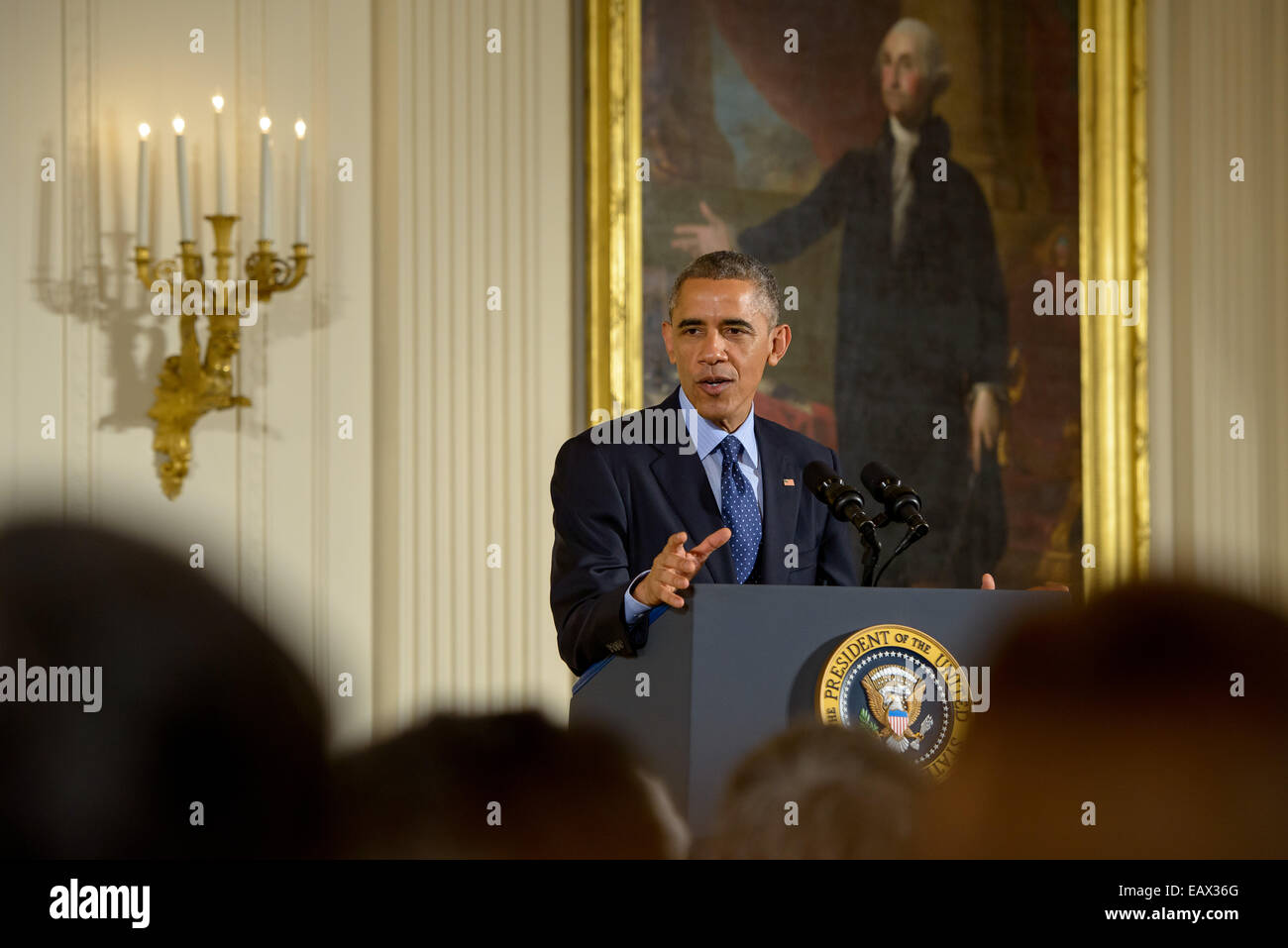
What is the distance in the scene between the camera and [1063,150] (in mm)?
6188

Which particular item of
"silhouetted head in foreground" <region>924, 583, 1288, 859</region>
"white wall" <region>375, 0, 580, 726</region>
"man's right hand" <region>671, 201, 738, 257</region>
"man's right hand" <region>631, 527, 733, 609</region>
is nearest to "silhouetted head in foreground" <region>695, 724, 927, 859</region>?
"silhouetted head in foreground" <region>924, 583, 1288, 859</region>

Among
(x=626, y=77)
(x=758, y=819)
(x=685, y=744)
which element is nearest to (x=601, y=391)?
(x=626, y=77)

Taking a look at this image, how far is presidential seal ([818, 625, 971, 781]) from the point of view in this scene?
3.81 ft

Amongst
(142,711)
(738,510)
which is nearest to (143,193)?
(738,510)

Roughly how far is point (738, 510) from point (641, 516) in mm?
192

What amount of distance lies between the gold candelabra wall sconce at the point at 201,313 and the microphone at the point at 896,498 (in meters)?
3.02

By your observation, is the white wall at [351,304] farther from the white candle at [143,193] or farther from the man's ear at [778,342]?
the man's ear at [778,342]

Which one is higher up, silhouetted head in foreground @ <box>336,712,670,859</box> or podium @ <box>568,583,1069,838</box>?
silhouetted head in foreground @ <box>336,712,670,859</box>

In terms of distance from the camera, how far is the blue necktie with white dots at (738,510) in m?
2.19

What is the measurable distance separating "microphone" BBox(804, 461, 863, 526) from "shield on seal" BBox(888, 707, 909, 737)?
0.68 meters

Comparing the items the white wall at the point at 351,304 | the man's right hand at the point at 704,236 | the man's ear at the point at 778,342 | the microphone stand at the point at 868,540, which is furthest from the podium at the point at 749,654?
the man's right hand at the point at 704,236

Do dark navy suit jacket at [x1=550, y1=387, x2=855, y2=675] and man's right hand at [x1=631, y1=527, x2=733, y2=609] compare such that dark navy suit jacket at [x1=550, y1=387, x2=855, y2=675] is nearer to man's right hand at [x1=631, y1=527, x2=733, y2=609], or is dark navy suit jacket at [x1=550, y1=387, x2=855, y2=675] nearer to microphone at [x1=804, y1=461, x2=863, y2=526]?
microphone at [x1=804, y1=461, x2=863, y2=526]
